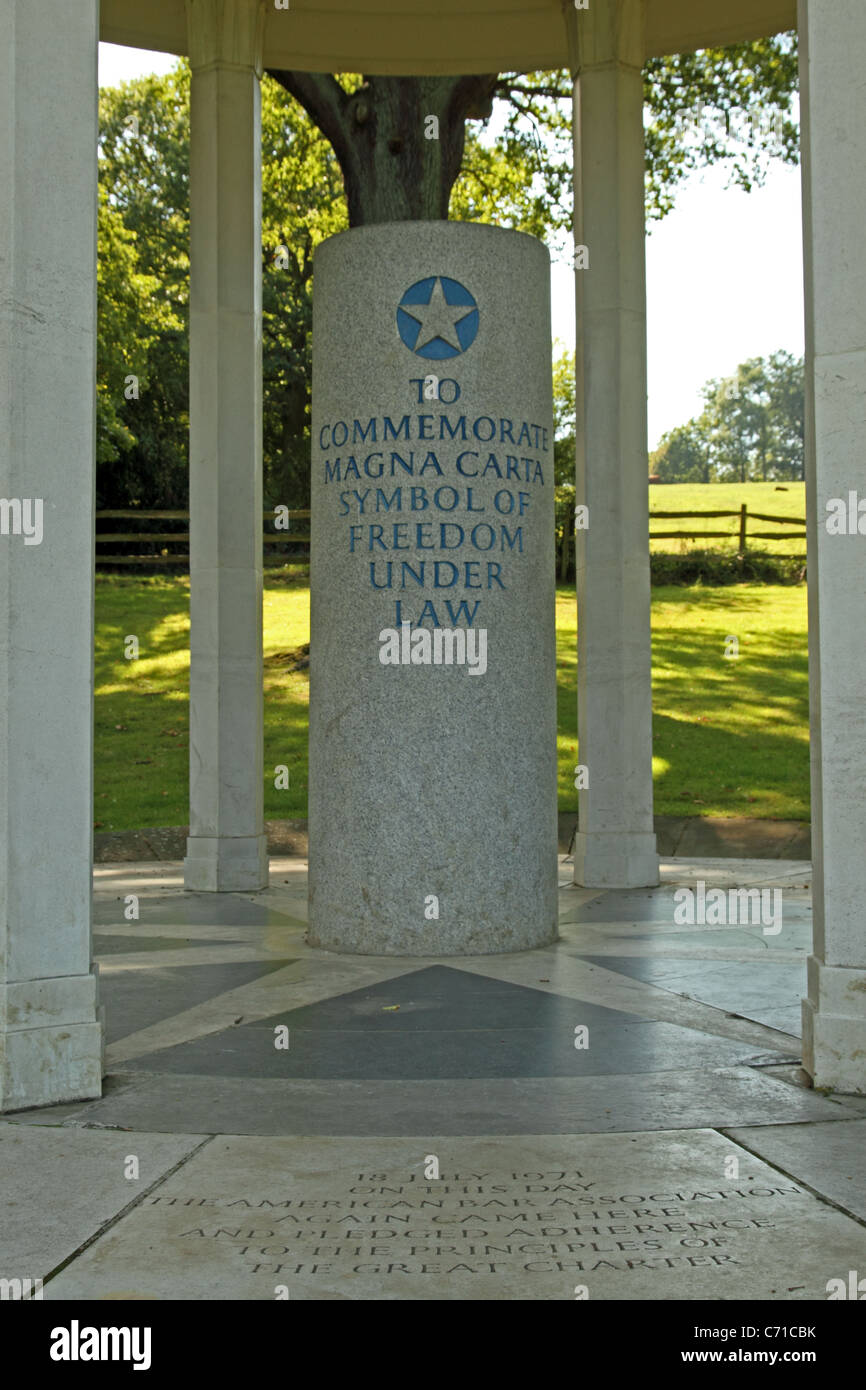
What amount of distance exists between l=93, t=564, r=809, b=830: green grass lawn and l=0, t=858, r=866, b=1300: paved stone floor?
42.7 feet

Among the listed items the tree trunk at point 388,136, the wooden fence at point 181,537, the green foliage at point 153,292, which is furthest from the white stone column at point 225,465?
the wooden fence at point 181,537

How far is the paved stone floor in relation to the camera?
14.3ft

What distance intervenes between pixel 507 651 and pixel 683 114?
23155 mm

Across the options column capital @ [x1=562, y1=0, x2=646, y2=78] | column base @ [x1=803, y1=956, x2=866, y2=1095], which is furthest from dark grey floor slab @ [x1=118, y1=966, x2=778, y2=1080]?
column capital @ [x1=562, y1=0, x2=646, y2=78]

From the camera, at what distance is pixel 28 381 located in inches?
256

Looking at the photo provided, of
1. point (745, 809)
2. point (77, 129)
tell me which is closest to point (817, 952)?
point (77, 129)

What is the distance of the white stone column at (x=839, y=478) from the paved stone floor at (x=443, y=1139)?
0.64m

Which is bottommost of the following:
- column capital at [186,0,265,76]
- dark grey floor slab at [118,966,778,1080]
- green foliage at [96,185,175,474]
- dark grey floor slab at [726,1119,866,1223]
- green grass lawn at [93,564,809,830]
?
dark grey floor slab at [118,966,778,1080]

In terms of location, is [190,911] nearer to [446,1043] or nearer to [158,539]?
[446,1043]

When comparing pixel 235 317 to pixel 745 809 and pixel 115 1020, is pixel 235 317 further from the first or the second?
pixel 745 809

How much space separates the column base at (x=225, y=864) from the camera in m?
13.8

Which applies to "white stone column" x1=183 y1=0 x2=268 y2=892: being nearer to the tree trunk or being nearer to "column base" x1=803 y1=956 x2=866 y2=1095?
the tree trunk

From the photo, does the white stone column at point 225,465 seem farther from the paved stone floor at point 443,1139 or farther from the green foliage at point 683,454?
the green foliage at point 683,454
